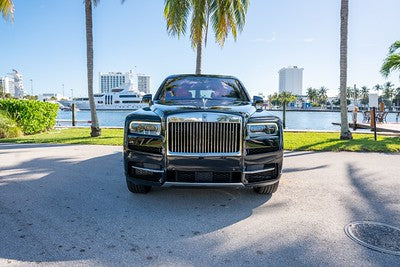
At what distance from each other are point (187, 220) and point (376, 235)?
195 centimetres

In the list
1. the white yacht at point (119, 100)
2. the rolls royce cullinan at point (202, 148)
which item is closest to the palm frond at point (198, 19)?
the rolls royce cullinan at point (202, 148)

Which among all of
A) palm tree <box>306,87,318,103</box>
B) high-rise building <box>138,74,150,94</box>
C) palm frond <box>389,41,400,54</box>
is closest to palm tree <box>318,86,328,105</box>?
palm tree <box>306,87,318,103</box>

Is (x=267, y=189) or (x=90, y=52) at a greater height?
(x=90, y=52)

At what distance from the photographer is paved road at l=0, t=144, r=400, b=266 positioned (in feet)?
8.10

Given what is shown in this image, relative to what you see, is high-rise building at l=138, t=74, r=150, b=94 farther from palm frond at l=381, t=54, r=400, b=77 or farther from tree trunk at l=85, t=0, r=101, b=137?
palm frond at l=381, t=54, r=400, b=77

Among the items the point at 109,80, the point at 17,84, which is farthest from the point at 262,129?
the point at 17,84

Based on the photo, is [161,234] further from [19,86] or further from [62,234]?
[19,86]

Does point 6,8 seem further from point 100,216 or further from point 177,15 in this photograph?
point 100,216

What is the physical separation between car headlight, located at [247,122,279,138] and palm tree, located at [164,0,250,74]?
9.80 metres

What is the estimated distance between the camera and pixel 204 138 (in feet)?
11.2

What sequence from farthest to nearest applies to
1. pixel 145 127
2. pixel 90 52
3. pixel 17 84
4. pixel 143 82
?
pixel 17 84, pixel 143 82, pixel 90 52, pixel 145 127

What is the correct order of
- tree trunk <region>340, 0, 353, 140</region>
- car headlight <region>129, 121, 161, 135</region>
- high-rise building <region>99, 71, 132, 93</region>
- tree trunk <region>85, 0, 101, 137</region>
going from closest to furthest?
car headlight <region>129, 121, 161, 135</region> < tree trunk <region>340, 0, 353, 140</region> < tree trunk <region>85, 0, 101, 137</region> < high-rise building <region>99, 71, 132, 93</region>

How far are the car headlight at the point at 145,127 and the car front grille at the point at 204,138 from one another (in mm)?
163

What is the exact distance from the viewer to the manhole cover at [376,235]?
2637 mm
